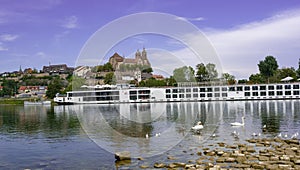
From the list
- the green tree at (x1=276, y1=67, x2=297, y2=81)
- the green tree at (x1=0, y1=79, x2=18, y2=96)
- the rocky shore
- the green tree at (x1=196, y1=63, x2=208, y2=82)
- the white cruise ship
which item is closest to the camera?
the rocky shore

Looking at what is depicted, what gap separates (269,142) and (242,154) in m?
6.17

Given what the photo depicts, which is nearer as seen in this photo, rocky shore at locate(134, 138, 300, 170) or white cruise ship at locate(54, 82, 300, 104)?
rocky shore at locate(134, 138, 300, 170)

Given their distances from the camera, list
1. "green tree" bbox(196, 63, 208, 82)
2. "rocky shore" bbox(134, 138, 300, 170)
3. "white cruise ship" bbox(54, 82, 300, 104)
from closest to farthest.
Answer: "rocky shore" bbox(134, 138, 300, 170), "white cruise ship" bbox(54, 82, 300, 104), "green tree" bbox(196, 63, 208, 82)

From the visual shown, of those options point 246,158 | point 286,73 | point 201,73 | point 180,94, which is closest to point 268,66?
point 286,73

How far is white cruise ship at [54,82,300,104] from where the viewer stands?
102688 millimetres

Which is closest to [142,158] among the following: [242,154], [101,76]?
[242,154]

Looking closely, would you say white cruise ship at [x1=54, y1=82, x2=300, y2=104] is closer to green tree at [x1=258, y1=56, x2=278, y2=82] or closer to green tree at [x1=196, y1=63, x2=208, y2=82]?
green tree at [x1=196, y1=63, x2=208, y2=82]

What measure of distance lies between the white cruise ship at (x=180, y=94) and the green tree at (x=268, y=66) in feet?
134

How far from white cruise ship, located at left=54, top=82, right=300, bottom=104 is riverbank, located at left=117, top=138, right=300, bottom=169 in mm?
80995

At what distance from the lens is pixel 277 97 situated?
335 feet

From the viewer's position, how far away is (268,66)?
141250 mm

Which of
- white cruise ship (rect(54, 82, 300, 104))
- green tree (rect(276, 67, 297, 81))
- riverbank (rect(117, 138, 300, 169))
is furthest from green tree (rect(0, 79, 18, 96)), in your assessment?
riverbank (rect(117, 138, 300, 169))

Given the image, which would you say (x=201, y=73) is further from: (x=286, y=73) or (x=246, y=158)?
(x=246, y=158)

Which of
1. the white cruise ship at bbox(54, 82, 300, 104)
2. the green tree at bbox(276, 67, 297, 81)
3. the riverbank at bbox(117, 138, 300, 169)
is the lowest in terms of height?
the riverbank at bbox(117, 138, 300, 169)
